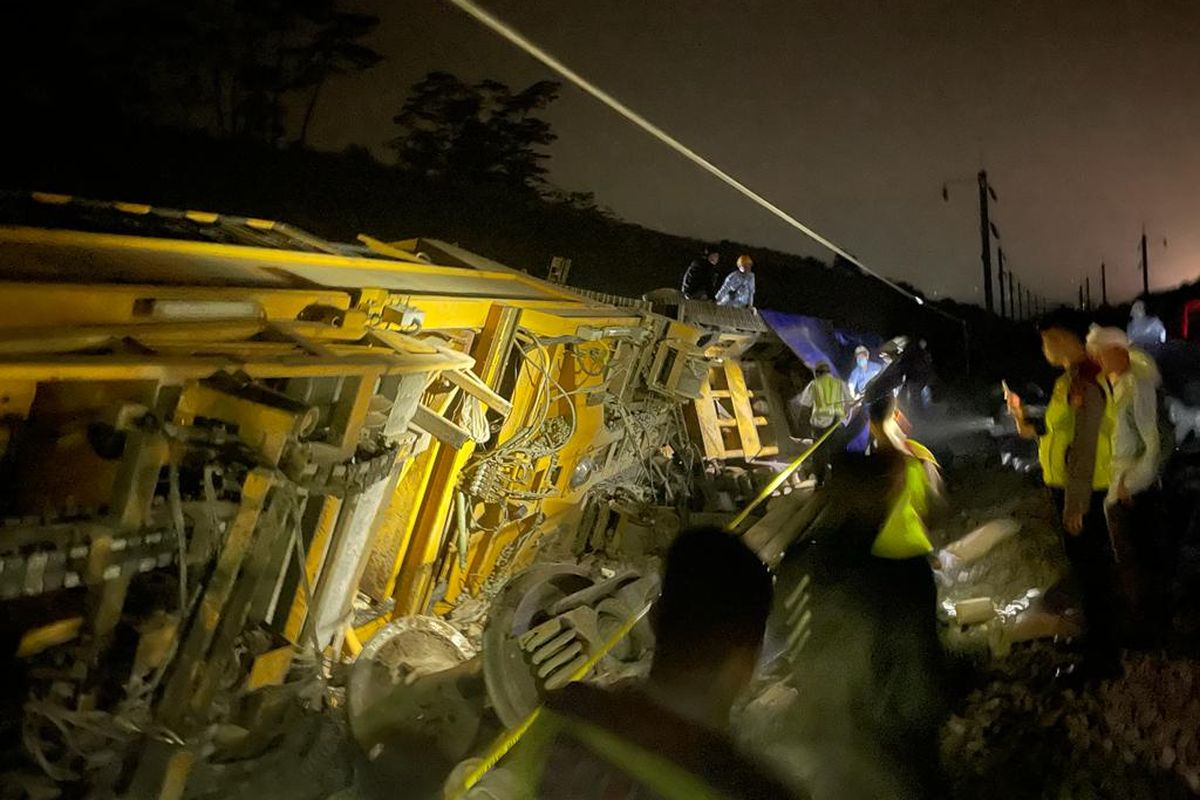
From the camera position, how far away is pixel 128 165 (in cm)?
1606

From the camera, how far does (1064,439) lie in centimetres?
557

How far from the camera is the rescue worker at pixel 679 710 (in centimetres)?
167

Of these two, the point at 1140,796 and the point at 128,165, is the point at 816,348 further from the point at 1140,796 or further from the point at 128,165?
the point at 128,165

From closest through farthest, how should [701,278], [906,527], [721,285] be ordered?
1. [906,527]
2. [701,278]
3. [721,285]

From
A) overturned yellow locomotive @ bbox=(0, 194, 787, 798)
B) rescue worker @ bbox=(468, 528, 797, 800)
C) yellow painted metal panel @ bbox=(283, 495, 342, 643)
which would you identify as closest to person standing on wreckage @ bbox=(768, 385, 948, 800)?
overturned yellow locomotive @ bbox=(0, 194, 787, 798)

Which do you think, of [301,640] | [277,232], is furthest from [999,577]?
[277,232]

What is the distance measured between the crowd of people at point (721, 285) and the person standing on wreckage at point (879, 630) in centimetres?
897

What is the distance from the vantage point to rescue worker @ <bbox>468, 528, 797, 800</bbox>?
1.67m

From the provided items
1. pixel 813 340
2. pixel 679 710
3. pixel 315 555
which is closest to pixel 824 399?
pixel 813 340

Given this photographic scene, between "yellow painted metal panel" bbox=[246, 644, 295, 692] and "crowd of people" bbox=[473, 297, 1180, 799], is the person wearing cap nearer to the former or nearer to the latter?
"crowd of people" bbox=[473, 297, 1180, 799]

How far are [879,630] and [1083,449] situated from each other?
7.87ft

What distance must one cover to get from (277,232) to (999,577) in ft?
25.0

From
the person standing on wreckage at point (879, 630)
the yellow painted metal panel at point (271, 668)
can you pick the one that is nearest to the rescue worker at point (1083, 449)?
the person standing on wreckage at point (879, 630)

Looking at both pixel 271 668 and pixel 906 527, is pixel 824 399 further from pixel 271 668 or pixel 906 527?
pixel 271 668
